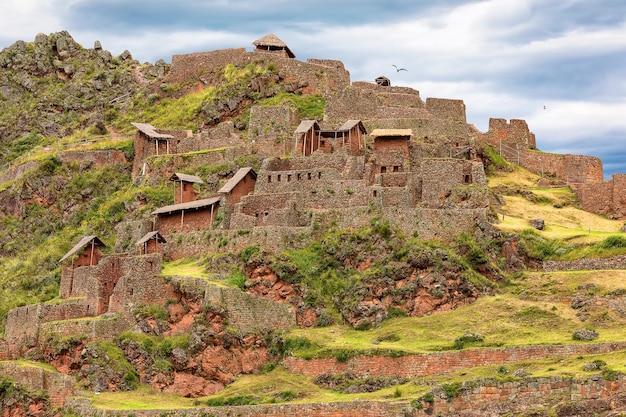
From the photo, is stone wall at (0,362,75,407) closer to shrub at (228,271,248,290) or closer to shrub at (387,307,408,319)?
shrub at (228,271,248,290)

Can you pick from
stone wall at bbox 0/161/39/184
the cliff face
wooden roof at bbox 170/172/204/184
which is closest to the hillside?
wooden roof at bbox 170/172/204/184

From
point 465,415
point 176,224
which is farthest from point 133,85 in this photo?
point 465,415

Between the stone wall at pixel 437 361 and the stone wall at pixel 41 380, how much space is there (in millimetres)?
12354

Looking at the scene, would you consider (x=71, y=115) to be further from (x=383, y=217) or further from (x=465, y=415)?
(x=465, y=415)

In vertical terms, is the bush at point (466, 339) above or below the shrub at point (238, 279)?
below

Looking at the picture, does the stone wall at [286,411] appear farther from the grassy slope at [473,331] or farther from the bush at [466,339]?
the bush at [466,339]

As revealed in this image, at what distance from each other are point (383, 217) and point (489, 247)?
6.59 metres

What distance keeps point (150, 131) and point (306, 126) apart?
14175 mm

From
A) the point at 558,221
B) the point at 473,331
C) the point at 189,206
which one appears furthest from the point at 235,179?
the point at 473,331

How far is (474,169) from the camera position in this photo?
76812 millimetres

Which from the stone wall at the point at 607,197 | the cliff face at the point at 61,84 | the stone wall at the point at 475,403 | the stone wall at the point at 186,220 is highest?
the cliff face at the point at 61,84

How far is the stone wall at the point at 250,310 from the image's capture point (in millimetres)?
67562

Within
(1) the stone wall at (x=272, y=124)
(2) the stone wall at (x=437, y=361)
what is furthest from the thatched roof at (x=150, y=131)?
(2) the stone wall at (x=437, y=361)

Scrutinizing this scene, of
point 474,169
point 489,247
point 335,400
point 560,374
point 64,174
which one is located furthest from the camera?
point 64,174
